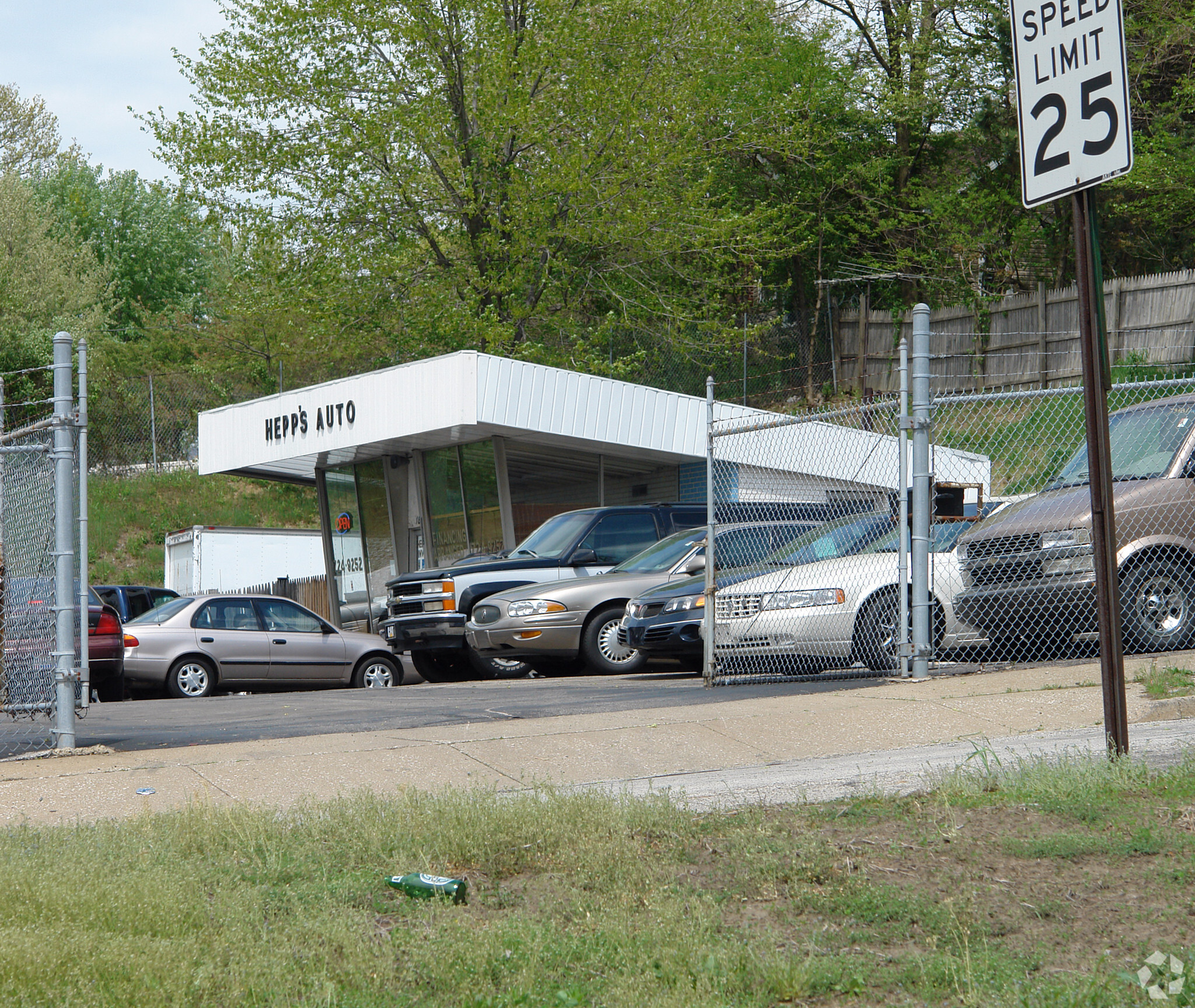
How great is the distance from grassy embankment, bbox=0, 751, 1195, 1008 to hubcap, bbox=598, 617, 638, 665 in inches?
328

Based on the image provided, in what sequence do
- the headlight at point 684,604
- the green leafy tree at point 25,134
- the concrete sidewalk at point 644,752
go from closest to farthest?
1. the concrete sidewalk at point 644,752
2. the headlight at point 684,604
3. the green leafy tree at point 25,134

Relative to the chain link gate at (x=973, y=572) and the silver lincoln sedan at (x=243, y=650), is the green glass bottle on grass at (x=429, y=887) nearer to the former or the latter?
the chain link gate at (x=973, y=572)

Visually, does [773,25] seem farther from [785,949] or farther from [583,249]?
[785,949]

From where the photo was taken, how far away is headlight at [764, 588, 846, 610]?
36.0ft

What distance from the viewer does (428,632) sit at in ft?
51.2

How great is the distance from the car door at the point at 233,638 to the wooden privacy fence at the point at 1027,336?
34.8 ft

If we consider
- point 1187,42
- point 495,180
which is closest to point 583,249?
point 495,180

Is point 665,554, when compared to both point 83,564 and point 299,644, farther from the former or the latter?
point 83,564

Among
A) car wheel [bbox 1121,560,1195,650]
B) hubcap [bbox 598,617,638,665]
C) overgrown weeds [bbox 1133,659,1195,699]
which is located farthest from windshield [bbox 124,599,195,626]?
overgrown weeds [bbox 1133,659,1195,699]

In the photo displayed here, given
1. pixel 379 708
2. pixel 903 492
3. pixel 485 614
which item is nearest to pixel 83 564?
pixel 379 708

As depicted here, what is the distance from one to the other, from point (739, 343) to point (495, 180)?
6.87m

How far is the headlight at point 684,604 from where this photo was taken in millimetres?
12797

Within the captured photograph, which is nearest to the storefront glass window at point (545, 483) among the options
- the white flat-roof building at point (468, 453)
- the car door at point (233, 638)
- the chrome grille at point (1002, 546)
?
the white flat-roof building at point (468, 453)

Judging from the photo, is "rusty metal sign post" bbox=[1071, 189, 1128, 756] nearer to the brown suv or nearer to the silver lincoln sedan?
the brown suv
